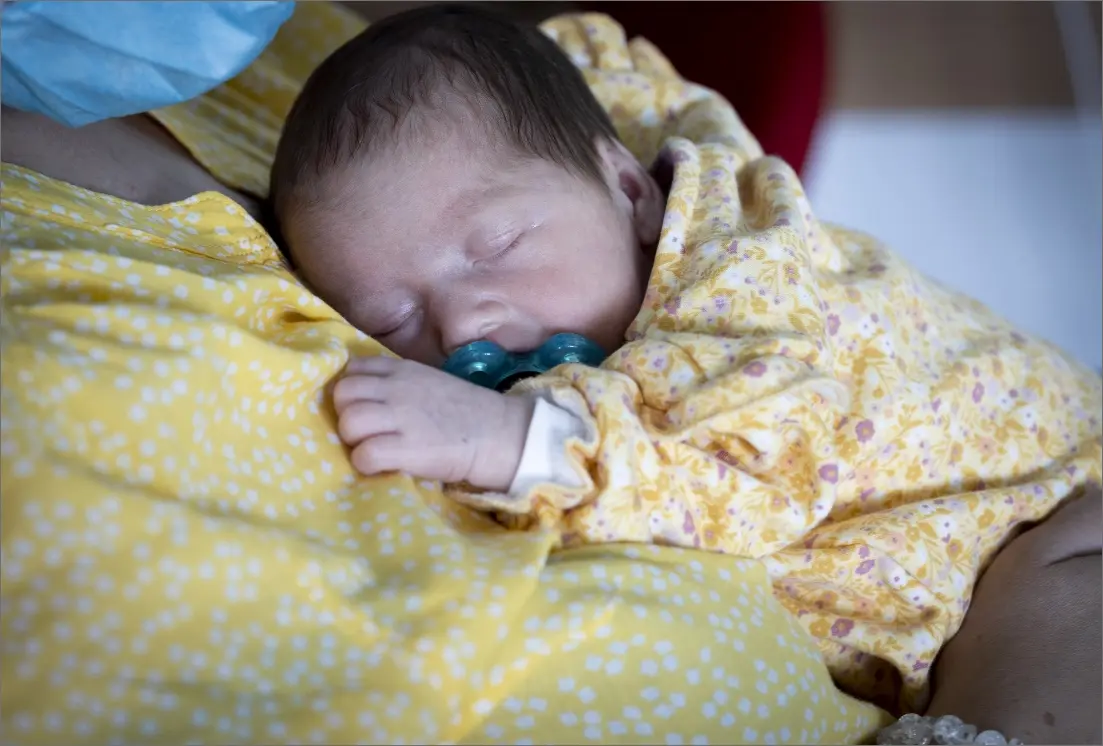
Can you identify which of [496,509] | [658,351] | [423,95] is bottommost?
[496,509]

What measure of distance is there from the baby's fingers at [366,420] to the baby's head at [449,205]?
8.2 inches

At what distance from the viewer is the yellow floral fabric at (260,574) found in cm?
65

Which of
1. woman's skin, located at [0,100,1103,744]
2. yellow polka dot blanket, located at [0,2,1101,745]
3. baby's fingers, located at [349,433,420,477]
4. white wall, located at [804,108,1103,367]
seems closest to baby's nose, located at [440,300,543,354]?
yellow polka dot blanket, located at [0,2,1101,745]

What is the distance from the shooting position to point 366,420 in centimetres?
83

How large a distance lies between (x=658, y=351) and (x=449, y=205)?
0.92 feet

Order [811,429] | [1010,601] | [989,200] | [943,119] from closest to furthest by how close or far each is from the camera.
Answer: [811,429] → [1010,601] → [989,200] → [943,119]

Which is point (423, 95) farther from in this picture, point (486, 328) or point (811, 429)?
point (811, 429)

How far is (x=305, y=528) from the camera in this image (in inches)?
30.5

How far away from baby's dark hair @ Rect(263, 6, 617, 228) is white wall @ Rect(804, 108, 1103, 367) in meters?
1.45

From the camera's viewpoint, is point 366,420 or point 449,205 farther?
point 449,205

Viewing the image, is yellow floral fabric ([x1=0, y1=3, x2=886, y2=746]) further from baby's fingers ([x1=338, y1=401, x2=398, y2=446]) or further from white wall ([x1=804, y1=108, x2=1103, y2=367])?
white wall ([x1=804, y1=108, x2=1103, y2=367])

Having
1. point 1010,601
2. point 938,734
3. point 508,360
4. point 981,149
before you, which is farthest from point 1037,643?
point 981,149

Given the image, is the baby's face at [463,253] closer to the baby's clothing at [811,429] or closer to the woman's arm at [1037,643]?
the baby's clothing at [811,429]

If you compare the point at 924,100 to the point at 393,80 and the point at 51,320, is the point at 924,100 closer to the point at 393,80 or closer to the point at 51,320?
the point at 393,80
